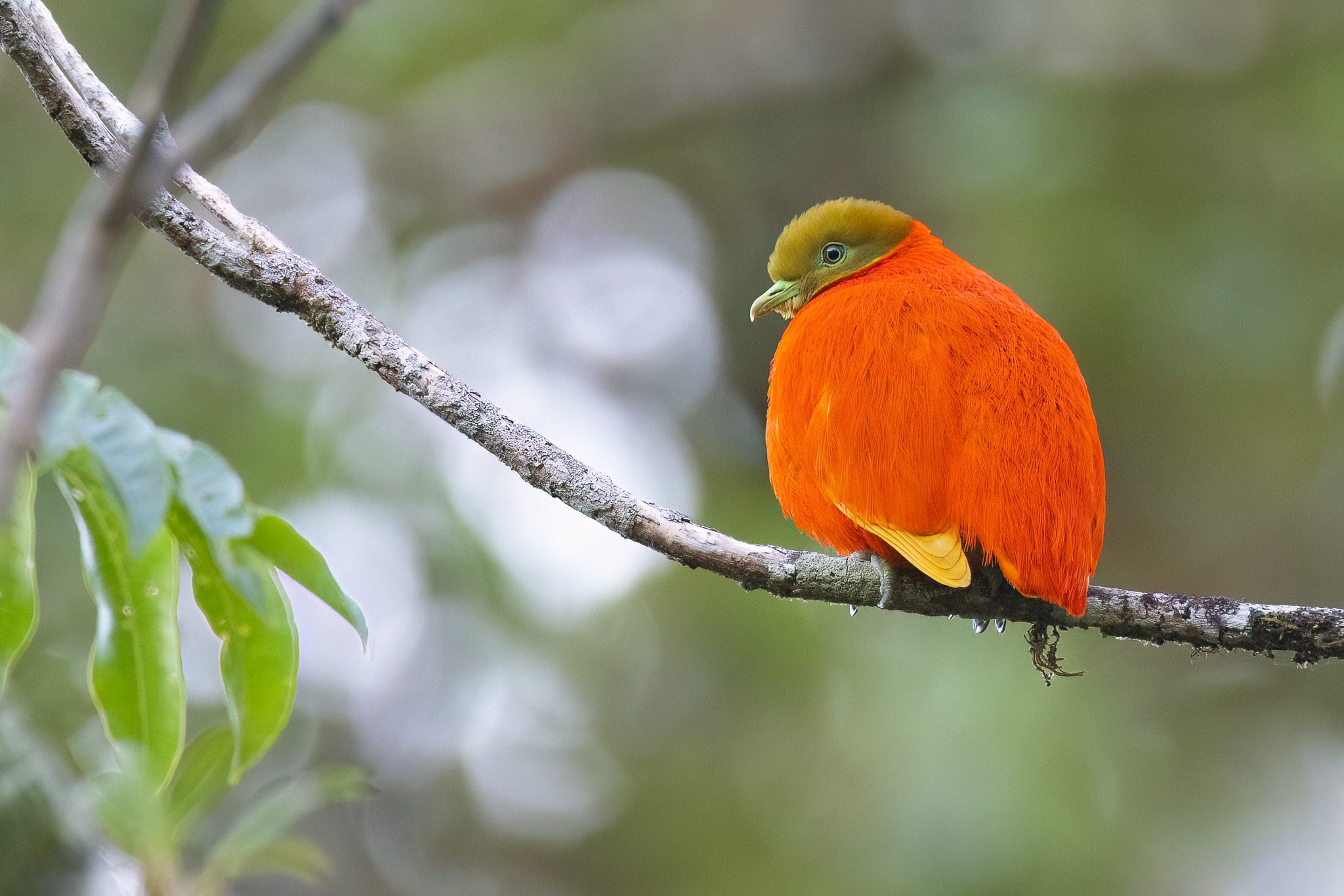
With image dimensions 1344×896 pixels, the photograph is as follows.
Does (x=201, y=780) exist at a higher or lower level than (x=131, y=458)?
lower

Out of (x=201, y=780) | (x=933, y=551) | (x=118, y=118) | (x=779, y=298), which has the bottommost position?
(x=201, y=780)

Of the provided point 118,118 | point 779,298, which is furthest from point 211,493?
point 779,298

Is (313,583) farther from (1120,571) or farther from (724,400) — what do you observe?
(724,400)

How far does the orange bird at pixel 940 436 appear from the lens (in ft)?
9.46

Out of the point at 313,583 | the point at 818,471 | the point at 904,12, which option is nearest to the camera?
the point at 313,583

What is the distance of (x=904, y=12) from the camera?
28.7ft

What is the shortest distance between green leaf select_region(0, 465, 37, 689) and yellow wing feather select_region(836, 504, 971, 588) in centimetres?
184

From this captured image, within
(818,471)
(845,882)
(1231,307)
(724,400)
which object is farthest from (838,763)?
(818,471)

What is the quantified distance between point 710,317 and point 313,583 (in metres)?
7.60

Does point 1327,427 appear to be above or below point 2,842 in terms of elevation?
above

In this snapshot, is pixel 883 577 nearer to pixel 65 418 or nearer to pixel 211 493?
pixel 211 493

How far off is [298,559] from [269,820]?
0.74m

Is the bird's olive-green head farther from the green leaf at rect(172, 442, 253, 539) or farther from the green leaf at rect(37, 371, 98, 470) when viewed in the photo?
the green leaf at rect(37, 371, 98, 470)

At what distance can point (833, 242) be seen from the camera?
412cm
